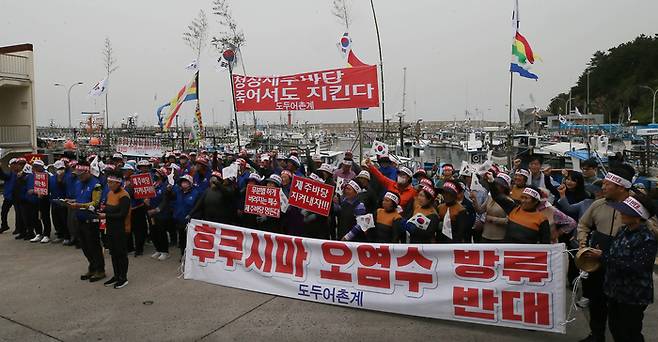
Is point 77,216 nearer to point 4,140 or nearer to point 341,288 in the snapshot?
point 341,288

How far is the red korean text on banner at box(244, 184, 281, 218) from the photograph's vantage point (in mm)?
7090

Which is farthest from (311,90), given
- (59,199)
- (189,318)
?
(59,199)

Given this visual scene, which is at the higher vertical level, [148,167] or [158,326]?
[148,167]

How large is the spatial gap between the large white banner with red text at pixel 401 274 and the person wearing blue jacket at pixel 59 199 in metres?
4.21

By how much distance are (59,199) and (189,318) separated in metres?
5.30

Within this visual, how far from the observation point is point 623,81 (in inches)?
2837

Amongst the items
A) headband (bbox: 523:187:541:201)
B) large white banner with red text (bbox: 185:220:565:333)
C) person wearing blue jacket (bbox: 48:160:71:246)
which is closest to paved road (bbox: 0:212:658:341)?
large white banner with red text (bbox: 185:220:565:333)

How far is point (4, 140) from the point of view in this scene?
22125 millimetres

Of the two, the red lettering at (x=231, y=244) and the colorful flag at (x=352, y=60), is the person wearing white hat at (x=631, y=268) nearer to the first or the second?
the red lettering at (x=231, y=244)

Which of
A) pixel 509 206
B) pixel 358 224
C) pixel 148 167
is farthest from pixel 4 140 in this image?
pixel 509 206

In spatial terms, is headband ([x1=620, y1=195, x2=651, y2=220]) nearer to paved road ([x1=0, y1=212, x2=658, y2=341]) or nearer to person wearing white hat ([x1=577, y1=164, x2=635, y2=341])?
person wearing white hat ([x1=577, y1=164, x2=635, y2=341])

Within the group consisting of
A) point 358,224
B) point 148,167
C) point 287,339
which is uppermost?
point 148,167

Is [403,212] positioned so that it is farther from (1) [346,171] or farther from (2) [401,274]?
(1) [346,171]

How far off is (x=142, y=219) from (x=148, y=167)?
4.06 feet
